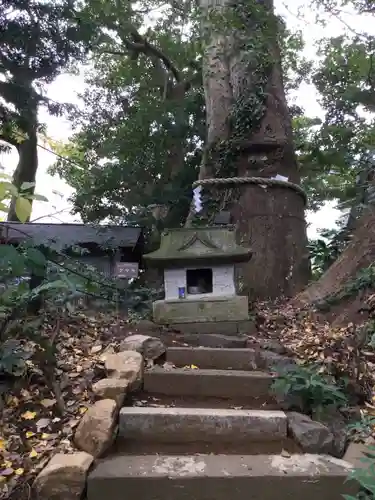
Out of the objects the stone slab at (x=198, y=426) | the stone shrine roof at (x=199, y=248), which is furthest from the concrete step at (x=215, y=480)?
the stone shrine roof at (x=199, y=248)

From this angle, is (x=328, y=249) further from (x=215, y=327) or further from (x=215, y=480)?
(x=215, y=480)

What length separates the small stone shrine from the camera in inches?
181

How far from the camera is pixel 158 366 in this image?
3414 millimetres

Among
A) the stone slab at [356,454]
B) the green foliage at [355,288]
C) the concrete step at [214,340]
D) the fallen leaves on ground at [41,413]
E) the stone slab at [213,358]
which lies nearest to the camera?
the fallen leaves on ground at [41,413]

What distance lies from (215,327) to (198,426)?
1978 millimetres

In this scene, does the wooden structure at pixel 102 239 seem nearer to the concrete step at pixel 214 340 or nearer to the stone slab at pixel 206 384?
the concrete step at pixel 214 340

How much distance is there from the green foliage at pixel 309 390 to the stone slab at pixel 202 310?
1.64m

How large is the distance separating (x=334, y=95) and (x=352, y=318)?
783cm

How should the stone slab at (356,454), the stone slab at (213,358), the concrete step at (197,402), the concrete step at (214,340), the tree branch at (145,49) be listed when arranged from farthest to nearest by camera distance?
the tree branch at (145,49) → the concrete step at (214,340) → the stone slab at (213,358) → the concrete step at (197,402) → the stone slab at (356,454)

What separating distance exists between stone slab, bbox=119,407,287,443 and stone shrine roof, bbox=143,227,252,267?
7.00ft

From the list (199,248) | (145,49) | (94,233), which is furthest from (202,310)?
(145,49)

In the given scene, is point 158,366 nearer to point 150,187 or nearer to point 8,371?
point 8,371

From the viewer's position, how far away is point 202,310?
15.1 feet

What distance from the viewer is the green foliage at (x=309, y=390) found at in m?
2.74
